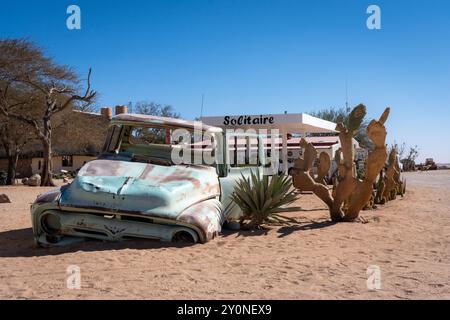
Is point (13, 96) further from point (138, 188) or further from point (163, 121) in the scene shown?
point (138, 188)

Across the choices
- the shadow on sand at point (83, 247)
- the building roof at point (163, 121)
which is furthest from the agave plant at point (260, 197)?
the shadow on sand at point (83, 247)

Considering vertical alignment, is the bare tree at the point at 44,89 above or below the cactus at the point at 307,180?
above

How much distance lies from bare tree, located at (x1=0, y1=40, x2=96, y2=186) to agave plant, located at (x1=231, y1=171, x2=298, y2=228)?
1733 centimetres

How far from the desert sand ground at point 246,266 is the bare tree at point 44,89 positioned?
1699 centimetres

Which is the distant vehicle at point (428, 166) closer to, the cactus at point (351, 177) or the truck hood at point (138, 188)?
the cactus at point (351, 177)

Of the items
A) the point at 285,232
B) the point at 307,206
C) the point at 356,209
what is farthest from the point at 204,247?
the point at 307,206

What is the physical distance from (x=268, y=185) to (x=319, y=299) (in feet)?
13.3

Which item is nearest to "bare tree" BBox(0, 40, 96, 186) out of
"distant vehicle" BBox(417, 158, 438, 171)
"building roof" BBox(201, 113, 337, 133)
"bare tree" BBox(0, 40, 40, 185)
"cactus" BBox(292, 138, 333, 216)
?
"bare tree" BBox(0, 40, 40, 185)

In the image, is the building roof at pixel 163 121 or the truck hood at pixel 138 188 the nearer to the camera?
the truck hood at pixel 138 188

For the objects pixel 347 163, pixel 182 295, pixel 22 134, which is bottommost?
pixel 182 295

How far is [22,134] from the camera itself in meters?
27.8

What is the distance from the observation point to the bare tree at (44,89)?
76.5ft

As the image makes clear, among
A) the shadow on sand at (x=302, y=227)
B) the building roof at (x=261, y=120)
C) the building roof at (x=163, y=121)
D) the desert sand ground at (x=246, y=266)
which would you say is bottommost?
the desert sand ground at (x=246, y=266)
